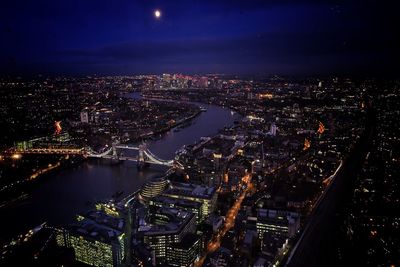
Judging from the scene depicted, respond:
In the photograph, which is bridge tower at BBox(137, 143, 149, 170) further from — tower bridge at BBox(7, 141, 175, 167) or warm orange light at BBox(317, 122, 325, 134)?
warm orange light at BBox(317, 122, 325, 134)

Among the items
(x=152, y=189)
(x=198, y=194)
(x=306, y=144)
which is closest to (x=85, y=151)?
(x=152, y=189)

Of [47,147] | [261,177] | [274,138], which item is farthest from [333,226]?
[47,147]

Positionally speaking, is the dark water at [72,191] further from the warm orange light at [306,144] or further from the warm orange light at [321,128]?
the warm orange light at [321,128]

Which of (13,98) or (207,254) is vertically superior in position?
(13,98)

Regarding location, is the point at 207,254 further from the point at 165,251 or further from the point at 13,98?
the point at 13,98

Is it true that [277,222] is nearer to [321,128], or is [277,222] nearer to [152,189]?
[152,189]

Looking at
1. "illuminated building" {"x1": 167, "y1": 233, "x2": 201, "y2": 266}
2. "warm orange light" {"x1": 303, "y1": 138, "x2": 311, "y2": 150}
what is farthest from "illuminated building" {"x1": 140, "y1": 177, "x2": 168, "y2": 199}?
"warm orange light" {"x1": 303, "y1": 138, "x2": 311, "y2": 150}
